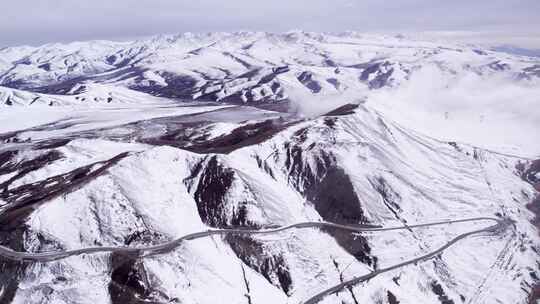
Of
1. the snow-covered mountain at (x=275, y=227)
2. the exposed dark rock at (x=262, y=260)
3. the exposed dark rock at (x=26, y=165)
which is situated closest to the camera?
the snow-covered mountain at (x=275, y=227)

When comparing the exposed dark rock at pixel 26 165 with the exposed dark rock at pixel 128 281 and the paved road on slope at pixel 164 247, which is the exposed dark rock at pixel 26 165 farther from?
the exposed dark rock at pixel 128 281

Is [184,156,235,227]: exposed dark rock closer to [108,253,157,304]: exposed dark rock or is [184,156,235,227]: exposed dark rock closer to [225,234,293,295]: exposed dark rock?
[225,234,293,295]: exposed dark rock

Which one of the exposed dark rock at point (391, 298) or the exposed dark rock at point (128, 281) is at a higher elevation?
the exposed dark rock at point (128, 281)

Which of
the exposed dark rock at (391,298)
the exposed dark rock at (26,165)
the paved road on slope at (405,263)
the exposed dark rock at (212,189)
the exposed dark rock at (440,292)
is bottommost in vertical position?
the exposed dark rock at (26,165)

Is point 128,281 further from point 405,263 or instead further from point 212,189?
point 405,263

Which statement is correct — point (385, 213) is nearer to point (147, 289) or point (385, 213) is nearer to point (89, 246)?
point (147, 289)

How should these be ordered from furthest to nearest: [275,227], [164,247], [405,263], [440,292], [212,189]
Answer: [212,189]
[275,227]
[405,263]
[440,292]
[164,247]

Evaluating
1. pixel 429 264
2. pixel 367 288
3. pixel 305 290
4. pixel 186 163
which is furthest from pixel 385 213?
pixel 186 163

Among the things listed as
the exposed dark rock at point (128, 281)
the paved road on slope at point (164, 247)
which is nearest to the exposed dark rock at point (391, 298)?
the paved road on slope at point (164, 247)

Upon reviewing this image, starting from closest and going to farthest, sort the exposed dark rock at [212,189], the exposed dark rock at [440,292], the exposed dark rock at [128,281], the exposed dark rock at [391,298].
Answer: the exposed dark rock at [128,281]
the exposed dark rock at [391,298]
the exposed dark rock at [440,292]
the exposed dark rock at [212,189]

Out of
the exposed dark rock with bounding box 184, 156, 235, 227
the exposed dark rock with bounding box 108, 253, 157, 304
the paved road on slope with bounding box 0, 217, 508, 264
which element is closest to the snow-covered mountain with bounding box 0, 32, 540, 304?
the exposed dark rock with bounding box 108, 253, 157, 304

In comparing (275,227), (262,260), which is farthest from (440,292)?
(262,260)
